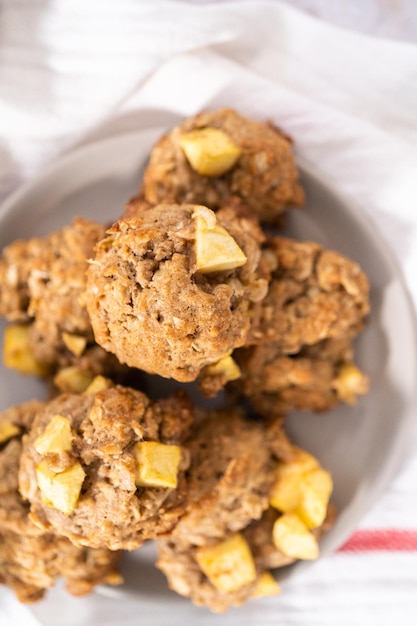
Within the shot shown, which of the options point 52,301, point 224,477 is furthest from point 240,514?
point 52,301

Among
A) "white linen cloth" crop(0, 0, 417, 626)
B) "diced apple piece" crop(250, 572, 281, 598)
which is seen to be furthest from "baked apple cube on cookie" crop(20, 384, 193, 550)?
"white linen cloth" crop(0, 0, 417, 626)

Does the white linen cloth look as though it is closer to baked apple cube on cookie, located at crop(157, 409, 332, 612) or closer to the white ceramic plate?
the white ceramic plate

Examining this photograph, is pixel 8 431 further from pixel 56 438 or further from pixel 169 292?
pixel 169 292

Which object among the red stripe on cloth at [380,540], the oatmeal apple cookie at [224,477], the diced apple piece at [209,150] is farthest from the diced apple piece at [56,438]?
the red stripe on cloth at [380,540]

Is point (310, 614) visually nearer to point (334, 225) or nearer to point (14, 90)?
point (334, 225)

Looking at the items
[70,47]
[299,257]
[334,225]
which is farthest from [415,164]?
[70,47]

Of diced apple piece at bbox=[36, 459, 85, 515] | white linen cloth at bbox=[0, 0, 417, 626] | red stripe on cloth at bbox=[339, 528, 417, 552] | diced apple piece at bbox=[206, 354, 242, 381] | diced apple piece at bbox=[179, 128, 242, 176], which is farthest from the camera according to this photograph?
red stripe on cloth at bbox=[339, 528, 417, 552]
